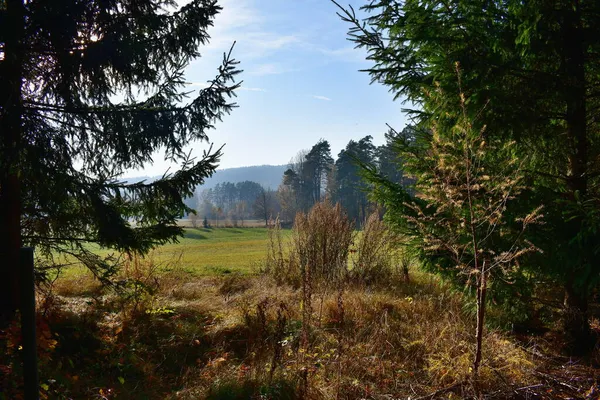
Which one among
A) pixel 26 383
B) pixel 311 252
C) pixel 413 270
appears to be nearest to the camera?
pixel 26 383

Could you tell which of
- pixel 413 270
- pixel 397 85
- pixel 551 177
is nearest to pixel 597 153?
pixel 551 177

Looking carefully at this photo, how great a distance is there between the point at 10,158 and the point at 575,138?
5457 mm

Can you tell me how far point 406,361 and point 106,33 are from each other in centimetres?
463

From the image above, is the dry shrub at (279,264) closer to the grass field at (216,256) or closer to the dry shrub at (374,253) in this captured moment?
the grass field at (216,256)

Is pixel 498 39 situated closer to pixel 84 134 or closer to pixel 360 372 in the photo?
pixel 360 372

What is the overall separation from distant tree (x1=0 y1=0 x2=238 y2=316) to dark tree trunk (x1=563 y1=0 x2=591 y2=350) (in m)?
3.60

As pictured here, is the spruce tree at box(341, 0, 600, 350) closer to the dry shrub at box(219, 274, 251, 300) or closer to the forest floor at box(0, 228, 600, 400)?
the forest floor at box(0, 228, 600, 400)

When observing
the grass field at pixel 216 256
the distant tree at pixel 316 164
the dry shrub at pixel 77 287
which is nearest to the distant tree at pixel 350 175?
the distant tree at pixel 316 164

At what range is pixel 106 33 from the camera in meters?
4.09

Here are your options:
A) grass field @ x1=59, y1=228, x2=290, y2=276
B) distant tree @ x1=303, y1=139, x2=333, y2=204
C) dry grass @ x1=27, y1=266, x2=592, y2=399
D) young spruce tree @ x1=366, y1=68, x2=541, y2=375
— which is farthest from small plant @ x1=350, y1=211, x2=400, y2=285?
distant tree @ x1=303, y1=139, x2=333, y2=204

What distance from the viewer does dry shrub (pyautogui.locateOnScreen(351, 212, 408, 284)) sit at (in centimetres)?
773

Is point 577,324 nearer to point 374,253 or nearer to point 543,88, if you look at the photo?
point 543,88

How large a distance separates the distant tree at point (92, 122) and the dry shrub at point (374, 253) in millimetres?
4130

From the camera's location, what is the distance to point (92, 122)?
4.06 m
